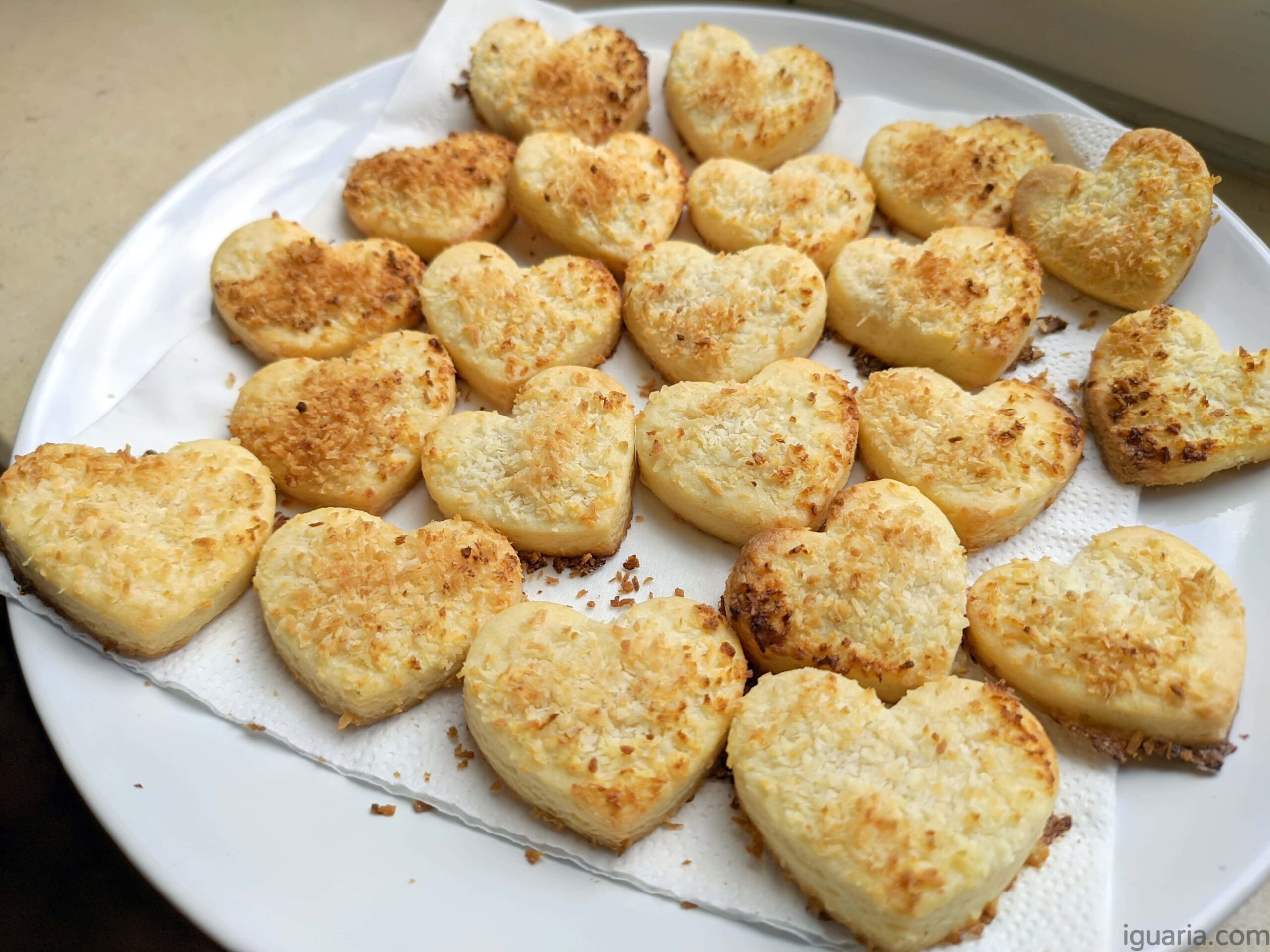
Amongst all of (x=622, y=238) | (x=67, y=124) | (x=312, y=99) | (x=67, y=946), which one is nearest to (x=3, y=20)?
(x=67, y=124)

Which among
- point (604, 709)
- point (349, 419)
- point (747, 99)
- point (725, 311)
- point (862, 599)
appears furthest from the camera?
point (747, 99)

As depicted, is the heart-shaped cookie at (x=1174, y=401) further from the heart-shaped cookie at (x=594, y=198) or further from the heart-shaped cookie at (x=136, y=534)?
the heart-shaped cookie at (x=136, y=534)

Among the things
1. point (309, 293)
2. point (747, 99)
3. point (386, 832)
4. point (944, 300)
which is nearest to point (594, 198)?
point (747, 99)

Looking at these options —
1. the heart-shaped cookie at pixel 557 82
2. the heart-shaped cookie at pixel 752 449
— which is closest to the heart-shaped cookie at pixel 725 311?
the heart-shaped cookie at pixel 752 449

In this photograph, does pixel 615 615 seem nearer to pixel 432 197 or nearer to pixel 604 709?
pixel 604 709

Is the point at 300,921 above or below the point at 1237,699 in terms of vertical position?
below

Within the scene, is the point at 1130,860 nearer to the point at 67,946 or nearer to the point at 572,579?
the point at 572,579
